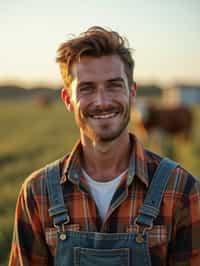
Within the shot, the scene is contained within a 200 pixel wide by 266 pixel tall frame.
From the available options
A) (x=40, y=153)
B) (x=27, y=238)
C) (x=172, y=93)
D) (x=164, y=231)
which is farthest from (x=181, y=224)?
(x=172, y=93)

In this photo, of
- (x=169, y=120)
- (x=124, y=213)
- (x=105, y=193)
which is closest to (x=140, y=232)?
(x=124, y=213)

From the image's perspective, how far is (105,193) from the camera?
2309 mm

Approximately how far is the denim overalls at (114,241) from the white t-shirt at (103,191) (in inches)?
5.0

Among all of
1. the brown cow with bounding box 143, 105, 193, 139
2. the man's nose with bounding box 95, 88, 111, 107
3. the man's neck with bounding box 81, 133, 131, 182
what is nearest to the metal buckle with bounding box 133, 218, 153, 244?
the man's neck with bounding box 81, 133, 131, 182

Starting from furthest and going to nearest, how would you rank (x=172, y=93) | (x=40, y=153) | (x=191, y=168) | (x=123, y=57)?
(x=172, y=93), (x=40, y=153), (x=191, y=168), (x=123, y=57)

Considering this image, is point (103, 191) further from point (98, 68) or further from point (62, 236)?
point (98, 68)

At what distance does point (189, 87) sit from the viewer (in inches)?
2365

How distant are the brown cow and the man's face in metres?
11.4

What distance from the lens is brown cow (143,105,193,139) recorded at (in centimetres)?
1402

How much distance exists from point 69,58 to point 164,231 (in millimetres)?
835

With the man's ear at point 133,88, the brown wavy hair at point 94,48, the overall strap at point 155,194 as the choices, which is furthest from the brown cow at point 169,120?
the overall strap at point 155,194

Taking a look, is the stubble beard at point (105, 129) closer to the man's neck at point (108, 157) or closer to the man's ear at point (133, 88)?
the man's neck at point (108, 157)

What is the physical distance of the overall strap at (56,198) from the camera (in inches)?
88.9

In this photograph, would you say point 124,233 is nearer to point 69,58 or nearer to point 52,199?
point 52,199
